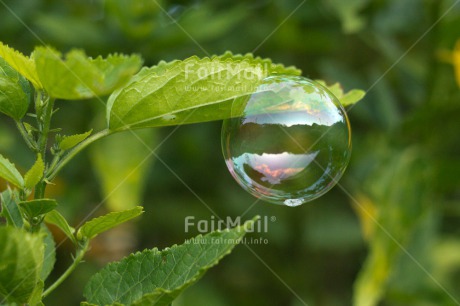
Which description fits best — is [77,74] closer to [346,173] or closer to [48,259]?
[48,259]

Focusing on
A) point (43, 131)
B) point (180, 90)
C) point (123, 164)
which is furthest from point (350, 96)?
point (123, 164)

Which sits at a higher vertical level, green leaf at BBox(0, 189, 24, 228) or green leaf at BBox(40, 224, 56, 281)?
green leaf at BBox(0, 189, 24, 228)

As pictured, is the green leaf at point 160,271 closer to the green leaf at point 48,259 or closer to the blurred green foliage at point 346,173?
the green leaf at point 48,259

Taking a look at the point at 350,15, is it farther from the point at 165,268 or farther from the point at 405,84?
the point at 165,268

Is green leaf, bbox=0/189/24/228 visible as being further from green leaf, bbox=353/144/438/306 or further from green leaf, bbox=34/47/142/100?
green leaf, bbox=353/144/438/306

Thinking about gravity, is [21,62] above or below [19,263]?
above

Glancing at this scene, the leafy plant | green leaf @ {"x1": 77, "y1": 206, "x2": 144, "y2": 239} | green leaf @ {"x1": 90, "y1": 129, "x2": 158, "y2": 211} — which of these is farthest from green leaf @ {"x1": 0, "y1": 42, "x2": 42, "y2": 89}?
green leaf @ {"x1": 90, "y1": 129, "x2": 158, "y2": 211}
